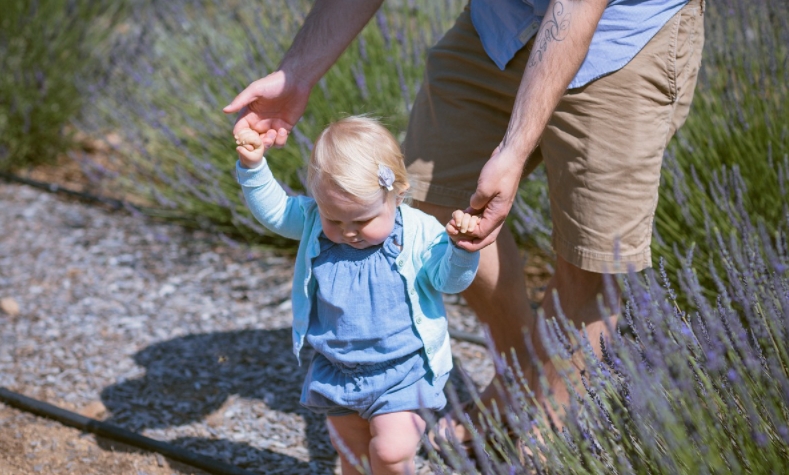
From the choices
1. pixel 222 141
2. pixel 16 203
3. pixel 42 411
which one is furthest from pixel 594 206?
pixel 16 203

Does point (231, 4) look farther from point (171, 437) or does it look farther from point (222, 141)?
point (171, 437)

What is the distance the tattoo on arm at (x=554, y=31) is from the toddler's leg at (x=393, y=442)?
0.80m

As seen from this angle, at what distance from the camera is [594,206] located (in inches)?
79.7

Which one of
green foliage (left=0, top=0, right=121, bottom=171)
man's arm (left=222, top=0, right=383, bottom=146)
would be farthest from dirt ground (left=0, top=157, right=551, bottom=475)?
green foliage (left=0, top=0, right=121, bottom=171)

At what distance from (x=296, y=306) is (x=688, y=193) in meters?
1.48

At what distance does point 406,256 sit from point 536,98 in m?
0.43

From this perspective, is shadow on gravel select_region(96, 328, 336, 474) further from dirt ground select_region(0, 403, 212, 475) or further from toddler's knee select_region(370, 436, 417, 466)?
toddler's knee select_region(370, 436, 417, 466)

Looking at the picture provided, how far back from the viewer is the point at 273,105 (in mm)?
2078

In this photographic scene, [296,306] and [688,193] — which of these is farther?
[688,193]

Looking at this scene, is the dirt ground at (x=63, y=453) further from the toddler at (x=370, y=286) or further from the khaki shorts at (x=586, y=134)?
the khaki shorts at (x=586, y=134)

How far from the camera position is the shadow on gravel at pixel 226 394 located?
99.5 inches

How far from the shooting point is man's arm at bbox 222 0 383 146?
206 cm

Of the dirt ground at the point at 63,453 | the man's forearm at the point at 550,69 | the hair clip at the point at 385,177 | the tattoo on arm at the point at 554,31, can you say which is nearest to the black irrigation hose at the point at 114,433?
the dirt ground at the point at 63,453

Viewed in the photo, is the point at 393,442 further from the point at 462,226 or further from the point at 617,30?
the point at 617,30
